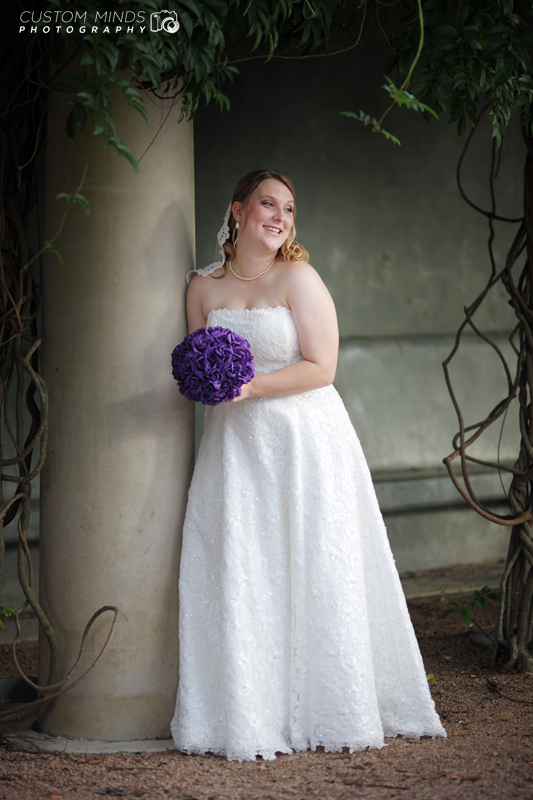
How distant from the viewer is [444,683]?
3508 millimetres

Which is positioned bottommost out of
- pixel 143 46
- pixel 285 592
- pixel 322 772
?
pixel 322 772

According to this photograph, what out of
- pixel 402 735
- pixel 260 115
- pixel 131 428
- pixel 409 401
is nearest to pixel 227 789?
pixel 402 735

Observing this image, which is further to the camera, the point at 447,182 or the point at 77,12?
the point at 447,182

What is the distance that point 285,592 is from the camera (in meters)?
2.83

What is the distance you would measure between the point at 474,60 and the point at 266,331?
4.25ft

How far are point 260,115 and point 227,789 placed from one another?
4.19m

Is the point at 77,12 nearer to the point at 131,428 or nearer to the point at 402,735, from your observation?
the point at 131,428

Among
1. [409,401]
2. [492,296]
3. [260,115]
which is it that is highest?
[260,115]

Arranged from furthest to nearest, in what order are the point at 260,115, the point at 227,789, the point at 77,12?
the point at 260,115 < the point at 227,789 < the point at 77,12

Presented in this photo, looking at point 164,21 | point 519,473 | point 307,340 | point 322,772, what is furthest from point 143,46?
point 519,473

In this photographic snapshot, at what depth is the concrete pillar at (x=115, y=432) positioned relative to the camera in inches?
112

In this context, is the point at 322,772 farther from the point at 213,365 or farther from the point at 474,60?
the point at 474,60

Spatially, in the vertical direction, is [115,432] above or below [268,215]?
below

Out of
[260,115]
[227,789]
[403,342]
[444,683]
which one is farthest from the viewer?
[403,342]
